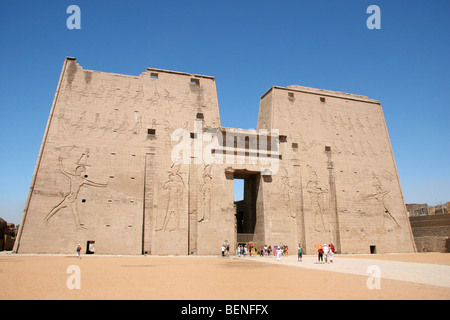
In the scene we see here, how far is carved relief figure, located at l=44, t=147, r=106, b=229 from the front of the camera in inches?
743

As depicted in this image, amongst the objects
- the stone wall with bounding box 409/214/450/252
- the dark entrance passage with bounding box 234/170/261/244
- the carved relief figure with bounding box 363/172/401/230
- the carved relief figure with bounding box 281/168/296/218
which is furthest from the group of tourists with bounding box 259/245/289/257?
the stone wall with bounding box 409/214/450/252

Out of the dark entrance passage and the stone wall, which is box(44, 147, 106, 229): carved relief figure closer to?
the dark entrance passage

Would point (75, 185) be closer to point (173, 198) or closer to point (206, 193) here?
point (173, 198)

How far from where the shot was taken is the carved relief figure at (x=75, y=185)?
18.9 metres

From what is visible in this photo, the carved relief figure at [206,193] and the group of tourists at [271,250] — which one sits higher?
the carved relief figure at [206,193]

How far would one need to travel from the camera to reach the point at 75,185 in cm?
1942

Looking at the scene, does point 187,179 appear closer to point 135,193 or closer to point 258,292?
point 135,193

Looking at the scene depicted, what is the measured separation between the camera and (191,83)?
2381cm

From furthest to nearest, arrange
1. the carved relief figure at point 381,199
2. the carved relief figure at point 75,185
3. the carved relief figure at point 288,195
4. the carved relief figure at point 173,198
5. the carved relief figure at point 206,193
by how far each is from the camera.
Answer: the carved relief figure at point 381,199
the carved relief figure at point 288,195
the carved relief figure at point 206,193
the carved relief figure at point 173,198
the carved relief figure at point 75,185

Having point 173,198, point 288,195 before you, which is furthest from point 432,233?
point 173,198

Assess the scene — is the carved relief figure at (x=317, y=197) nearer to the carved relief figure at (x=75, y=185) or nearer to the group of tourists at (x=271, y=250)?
the group of tourists at (x=271, y=250)

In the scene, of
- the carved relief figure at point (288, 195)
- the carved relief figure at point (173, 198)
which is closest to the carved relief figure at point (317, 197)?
the carved relief figure at point (288, 195)
